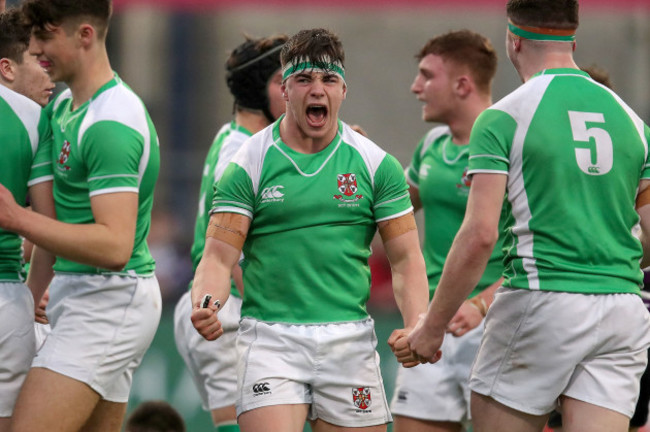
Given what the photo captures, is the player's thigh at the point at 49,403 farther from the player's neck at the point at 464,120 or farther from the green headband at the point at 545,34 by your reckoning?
the player's neck at the point at 464,120

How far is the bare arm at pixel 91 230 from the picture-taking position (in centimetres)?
478

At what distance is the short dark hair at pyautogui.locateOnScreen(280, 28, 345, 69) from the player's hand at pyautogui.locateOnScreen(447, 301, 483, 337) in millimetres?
1599

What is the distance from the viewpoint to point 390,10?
60.0 feet

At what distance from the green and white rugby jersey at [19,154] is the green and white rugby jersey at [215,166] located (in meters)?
1.34

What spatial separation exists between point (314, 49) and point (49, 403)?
1.87 metres

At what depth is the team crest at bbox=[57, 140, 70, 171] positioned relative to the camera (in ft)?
16.7

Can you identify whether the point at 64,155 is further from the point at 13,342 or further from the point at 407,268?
the point at 407,268

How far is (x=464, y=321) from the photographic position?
19.7 feet

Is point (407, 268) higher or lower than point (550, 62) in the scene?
lower

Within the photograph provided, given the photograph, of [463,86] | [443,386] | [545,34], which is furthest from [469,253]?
[463,86]

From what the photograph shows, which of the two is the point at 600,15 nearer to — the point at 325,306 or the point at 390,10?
the point at 390,10

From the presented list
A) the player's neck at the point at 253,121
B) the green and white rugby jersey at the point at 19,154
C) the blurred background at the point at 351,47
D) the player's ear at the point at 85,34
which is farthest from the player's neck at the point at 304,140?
the blurred background at the point at 351,47

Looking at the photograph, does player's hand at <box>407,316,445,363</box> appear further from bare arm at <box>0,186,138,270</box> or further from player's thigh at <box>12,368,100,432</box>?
player's thigh at <box>12,368,100,432</box>

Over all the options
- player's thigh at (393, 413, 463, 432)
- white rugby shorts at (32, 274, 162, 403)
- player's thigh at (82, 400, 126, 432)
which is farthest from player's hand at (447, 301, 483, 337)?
player's thigh at (82, 400, 126, 432)
